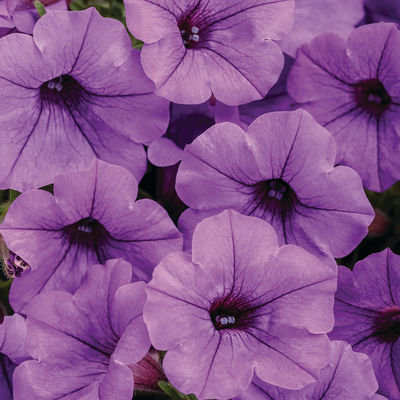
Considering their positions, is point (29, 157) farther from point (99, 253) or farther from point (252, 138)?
point (252, 138)

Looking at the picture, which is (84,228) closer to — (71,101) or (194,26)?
(71,101)

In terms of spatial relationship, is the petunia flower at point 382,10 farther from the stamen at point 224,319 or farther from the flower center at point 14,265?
the flower center at point 14,265

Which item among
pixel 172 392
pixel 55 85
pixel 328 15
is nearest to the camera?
pixel 172 392

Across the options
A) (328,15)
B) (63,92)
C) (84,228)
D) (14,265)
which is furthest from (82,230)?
(328,15)

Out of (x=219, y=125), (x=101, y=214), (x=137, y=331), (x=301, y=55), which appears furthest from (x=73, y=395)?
(x=301, y=55)

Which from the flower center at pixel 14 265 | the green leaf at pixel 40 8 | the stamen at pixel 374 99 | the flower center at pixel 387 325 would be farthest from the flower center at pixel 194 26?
the flower center at pixel 387 325

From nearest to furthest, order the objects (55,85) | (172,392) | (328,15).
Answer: (172,392), (55,85), (328,15)

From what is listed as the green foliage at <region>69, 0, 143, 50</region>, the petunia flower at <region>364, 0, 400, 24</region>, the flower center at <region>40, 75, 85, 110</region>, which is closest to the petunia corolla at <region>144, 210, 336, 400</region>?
the flower center at <region>40, 75, 85, 110</region>
